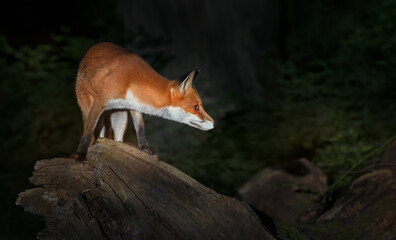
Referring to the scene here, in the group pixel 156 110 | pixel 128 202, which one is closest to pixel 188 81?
pixel 156 110

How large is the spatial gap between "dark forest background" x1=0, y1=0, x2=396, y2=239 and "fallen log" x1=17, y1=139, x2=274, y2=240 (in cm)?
258

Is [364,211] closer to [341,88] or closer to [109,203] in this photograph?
[109,203]

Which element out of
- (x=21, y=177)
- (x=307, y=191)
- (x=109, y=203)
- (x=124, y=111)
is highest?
(x=124, y=111)

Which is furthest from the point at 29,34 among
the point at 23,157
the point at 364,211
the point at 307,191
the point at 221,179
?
the point at 364,211

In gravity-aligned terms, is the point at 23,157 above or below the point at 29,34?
below

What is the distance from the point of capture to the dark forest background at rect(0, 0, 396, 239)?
5867 millimetres

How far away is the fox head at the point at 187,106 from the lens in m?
3.39

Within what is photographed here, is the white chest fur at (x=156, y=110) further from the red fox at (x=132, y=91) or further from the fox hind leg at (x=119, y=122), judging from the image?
the fox hind leg at (x=119, y=122)

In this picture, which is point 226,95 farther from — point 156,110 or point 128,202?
point 128,202

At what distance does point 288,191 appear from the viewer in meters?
4.75

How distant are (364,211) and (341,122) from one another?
236cm

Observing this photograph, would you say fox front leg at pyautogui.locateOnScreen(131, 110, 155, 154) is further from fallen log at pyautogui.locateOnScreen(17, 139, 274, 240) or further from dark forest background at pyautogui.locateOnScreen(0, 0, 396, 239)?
dark forest background at pyautogui.locateOnScreen(0, 0, 396, 239)

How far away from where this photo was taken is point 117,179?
115 inches

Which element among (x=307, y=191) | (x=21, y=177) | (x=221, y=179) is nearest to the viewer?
(x=307, y=191)
